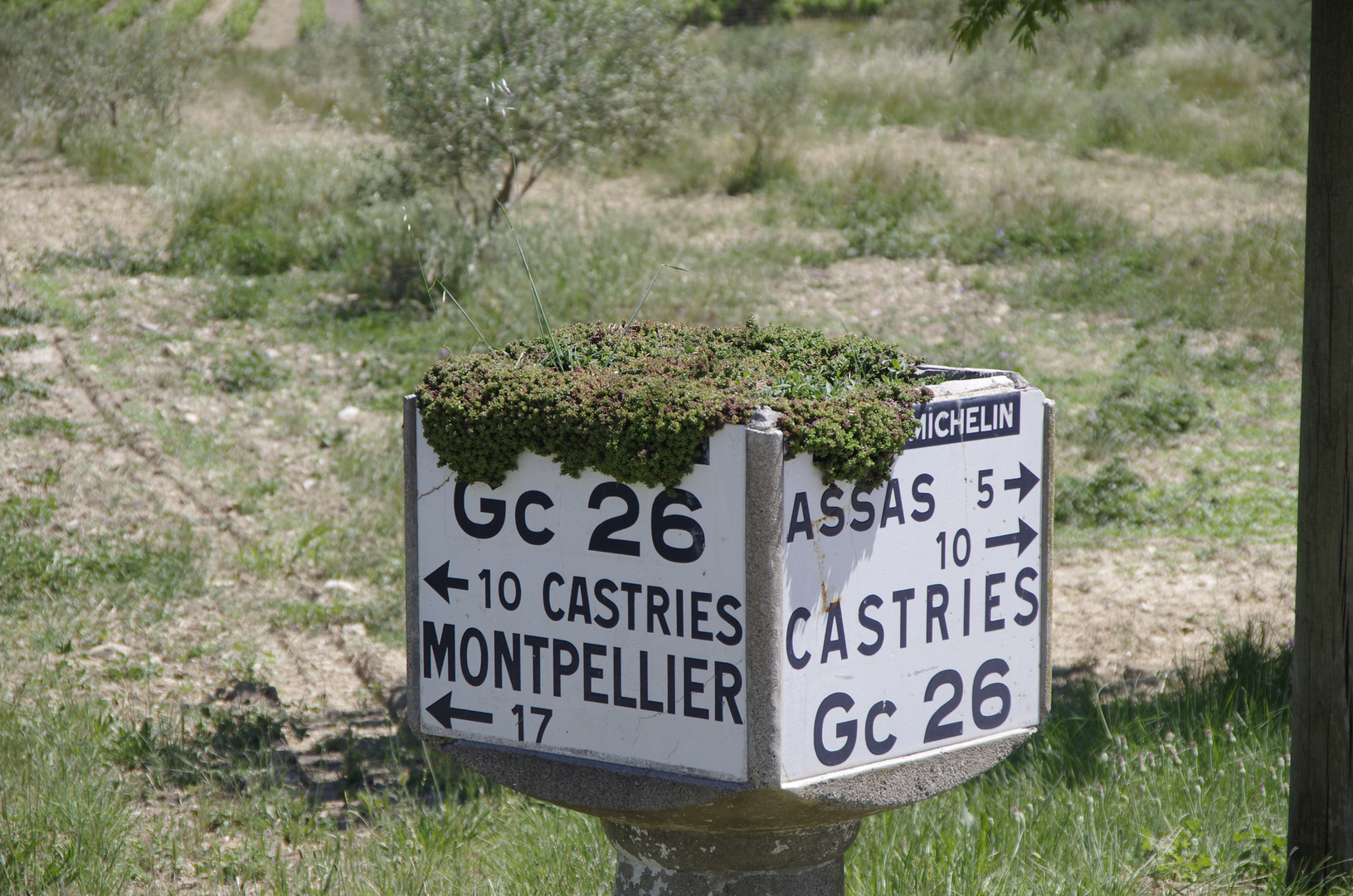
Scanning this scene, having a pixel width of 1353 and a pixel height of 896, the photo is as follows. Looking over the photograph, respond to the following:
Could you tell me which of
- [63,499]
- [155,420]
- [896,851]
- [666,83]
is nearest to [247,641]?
[63,499]

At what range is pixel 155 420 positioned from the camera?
6.68 m

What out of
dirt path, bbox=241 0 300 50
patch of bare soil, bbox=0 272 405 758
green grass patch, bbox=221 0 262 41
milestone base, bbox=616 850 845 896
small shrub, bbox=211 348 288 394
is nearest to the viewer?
milestone base, bbox=616 850 845 896

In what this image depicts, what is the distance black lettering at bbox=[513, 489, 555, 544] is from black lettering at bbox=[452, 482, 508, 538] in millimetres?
26

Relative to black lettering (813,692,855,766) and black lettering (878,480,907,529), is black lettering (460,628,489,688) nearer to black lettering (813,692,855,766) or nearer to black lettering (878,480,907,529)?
black lettering (813,692,855,766)

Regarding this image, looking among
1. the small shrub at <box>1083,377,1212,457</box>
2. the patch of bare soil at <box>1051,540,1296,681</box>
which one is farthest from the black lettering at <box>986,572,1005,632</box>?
the small shrub at <box>1083,377,1212,457</box>

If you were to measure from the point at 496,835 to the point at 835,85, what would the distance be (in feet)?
52.5

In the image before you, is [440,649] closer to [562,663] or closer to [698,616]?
[562,663]

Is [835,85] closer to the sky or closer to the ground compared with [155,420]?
closer to the sky

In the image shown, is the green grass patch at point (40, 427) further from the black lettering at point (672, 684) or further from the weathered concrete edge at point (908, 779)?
the weathered concrete edge at point (908, 779)

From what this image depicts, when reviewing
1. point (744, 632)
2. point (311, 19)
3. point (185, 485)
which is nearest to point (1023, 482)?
point (744, 632)

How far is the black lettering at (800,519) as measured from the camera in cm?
171

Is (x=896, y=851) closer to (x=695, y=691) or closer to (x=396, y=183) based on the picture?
(x=695, y=691)

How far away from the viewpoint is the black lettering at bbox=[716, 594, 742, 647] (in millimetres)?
1718

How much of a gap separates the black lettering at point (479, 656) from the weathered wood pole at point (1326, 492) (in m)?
1.96
